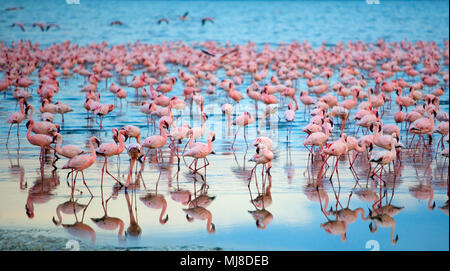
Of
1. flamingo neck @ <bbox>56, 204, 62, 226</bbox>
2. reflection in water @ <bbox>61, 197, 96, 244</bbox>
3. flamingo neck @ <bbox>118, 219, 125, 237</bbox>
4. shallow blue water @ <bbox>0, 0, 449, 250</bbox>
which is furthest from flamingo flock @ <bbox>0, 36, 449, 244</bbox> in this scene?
reflection in water @ <bbox>61, 197, 96, 244</bbox>

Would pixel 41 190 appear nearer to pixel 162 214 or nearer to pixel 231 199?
pixel 162 214

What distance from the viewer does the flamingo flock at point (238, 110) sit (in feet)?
26.5

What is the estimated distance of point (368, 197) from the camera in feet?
23.7

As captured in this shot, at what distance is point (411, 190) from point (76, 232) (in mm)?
3936

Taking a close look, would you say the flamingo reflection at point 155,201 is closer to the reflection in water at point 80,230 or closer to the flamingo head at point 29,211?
the reflection in water at point 80,230

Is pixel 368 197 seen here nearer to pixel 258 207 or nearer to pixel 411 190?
→ pixel 411 190

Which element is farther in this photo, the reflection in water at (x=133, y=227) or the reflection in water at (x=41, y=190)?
the reflection in water at (x=41, y=190)

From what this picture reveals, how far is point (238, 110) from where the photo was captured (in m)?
14.8

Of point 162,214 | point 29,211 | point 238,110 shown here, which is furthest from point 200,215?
point 238,110

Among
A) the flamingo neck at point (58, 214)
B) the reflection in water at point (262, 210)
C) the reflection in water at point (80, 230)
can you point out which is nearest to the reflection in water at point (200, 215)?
the reflection in water at point (262, 210)

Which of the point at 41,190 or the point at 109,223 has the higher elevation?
the point at 41,190

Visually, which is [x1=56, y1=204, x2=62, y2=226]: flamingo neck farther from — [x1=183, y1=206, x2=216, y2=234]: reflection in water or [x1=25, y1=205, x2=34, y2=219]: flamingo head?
[x1=183, y1=206, x2=216, y2=234]: reflection in water

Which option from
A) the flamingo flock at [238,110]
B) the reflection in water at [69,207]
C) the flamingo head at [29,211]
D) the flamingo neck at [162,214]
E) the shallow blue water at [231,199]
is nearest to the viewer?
the shallow blue water at [231,199]
